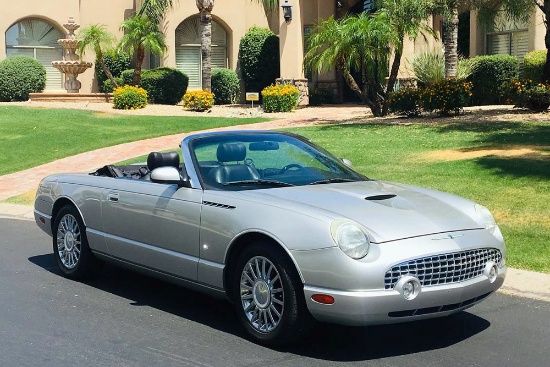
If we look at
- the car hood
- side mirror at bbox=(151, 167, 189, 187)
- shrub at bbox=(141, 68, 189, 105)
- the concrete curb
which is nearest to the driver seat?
side mirror at bbox=(151, 167, 189, 187)

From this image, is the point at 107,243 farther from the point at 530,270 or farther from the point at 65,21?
the point at 65,21

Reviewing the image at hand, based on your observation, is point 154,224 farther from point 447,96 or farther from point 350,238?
point 447,96

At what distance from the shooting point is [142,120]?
83.6ft

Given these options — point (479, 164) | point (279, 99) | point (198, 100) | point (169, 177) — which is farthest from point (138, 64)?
point (169, 177)

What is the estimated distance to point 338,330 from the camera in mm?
6645

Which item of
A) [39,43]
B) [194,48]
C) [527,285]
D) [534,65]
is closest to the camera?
[527,285]

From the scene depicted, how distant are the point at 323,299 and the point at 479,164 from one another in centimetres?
886

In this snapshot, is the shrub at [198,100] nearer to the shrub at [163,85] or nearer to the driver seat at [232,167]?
the shrub at [163,85]

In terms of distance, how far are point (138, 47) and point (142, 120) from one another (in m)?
6.22

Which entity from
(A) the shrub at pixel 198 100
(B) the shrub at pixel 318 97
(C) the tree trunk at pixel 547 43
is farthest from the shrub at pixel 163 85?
(C) the tree trunk at pixel 547 43

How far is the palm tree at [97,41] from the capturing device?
3128 centimetres

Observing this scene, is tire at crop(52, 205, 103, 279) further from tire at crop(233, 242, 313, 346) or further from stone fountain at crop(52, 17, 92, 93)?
stone fountain at crop(52, 17, 92, 93)

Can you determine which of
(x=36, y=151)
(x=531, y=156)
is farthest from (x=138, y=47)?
(x=531, y=156)

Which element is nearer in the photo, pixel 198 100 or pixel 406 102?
pixel 406 102
